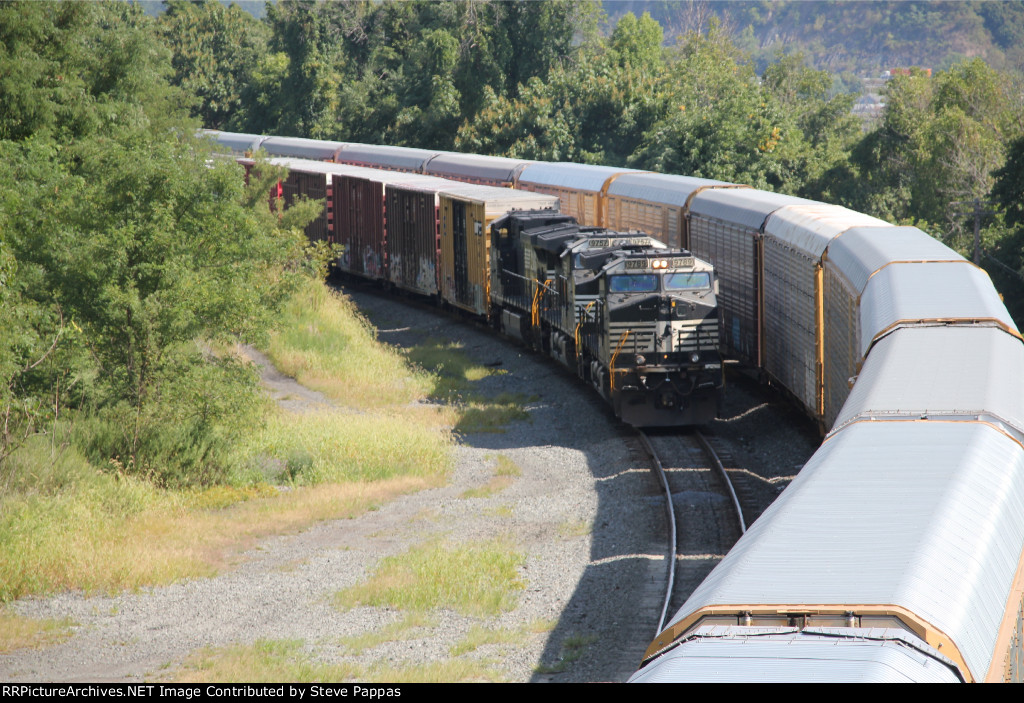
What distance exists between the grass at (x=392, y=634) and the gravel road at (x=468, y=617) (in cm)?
10

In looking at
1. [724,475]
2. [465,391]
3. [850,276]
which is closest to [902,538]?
[850,276]

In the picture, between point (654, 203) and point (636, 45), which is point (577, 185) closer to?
point (654, 203)

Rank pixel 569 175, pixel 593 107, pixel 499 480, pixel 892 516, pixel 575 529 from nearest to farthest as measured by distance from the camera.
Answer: pixel 892 516 → pixel 575 529 → pixel 499 480 → pixel 569 175 → pixel 593 107

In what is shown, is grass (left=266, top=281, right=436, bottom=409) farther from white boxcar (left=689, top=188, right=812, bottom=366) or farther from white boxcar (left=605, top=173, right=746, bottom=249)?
white boxcar (left=689, top=188, right=812, bottom=366)

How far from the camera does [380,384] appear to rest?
991 inches

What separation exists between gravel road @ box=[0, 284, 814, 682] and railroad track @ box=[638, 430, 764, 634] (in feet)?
0.88

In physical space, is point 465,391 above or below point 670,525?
below

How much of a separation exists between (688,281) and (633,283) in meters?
1.01

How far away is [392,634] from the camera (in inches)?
459

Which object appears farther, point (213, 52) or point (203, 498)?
point (213, 52)

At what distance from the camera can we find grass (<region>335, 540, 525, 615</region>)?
1257cm

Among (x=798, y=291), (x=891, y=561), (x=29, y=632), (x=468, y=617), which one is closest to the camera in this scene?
(x=891, y=561)

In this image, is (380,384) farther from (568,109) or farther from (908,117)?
(908,117)

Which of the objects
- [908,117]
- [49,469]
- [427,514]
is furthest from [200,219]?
[908,117]
